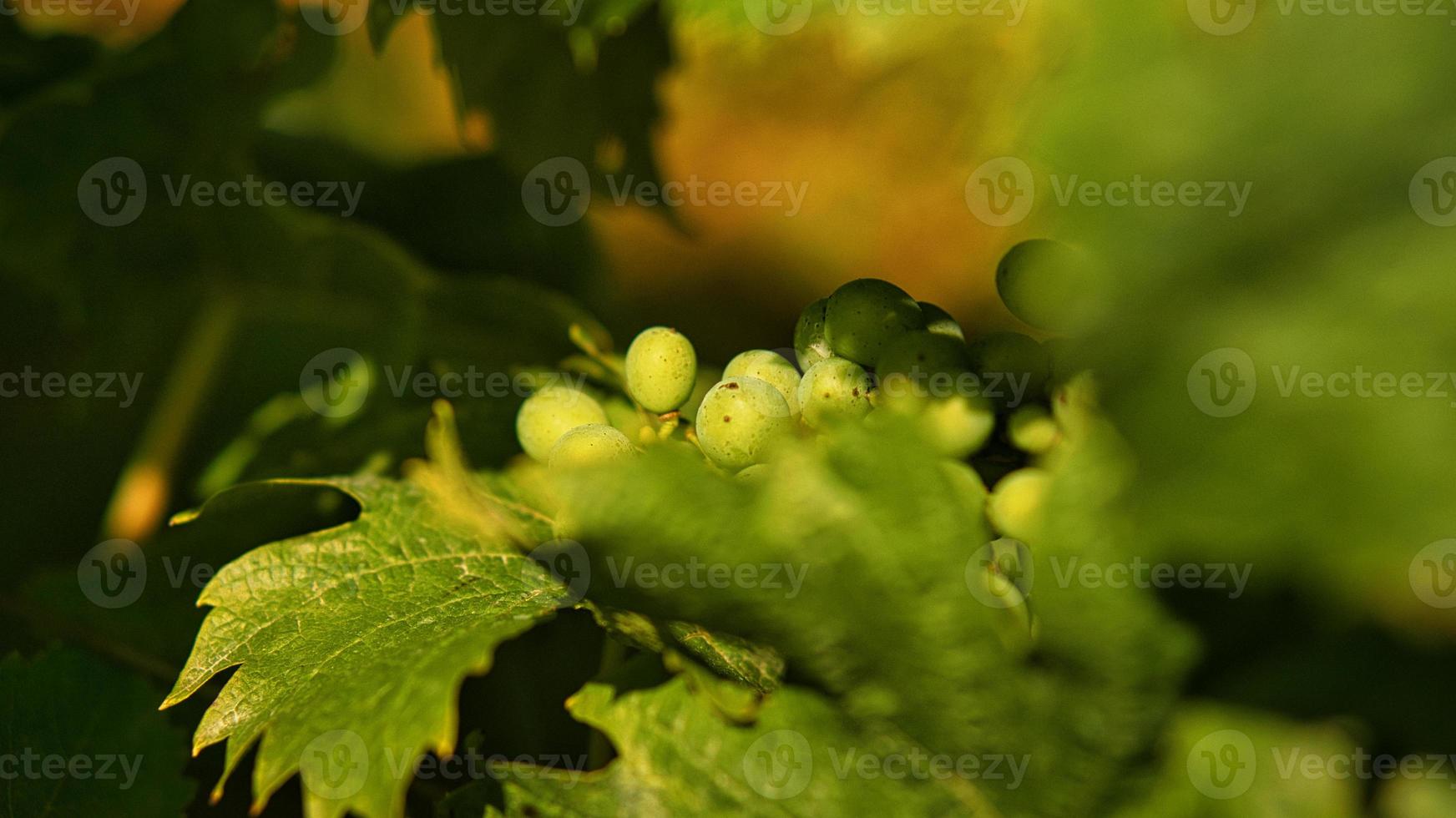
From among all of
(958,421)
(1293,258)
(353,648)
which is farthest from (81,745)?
(1293,258)

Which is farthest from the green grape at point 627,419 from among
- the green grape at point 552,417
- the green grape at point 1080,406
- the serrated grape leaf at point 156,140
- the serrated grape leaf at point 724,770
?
the serrated grape leaf at point 156,140

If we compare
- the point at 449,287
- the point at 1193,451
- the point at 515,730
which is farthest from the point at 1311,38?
the point at 449,287

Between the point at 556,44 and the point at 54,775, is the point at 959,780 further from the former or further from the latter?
the point at 556,44

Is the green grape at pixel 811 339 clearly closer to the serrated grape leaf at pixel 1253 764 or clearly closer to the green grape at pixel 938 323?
the green grape at pixel 938 323

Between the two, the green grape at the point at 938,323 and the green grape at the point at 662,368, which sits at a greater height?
the green grape at the point at 938,323

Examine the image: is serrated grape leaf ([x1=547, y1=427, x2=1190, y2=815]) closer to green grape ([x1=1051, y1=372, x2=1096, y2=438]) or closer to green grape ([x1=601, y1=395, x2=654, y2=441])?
green grape ([x1=1051, y1=372, x2=1096, y2=438])

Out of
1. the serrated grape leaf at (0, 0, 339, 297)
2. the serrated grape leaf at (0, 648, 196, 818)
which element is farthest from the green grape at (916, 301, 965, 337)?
the serrated grape leaf at (0, 0, 339, 297)
